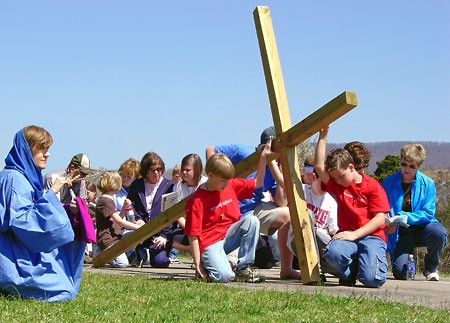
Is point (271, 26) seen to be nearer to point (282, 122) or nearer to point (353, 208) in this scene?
point (282, 122)

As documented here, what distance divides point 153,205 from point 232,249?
A: 244 centimetres

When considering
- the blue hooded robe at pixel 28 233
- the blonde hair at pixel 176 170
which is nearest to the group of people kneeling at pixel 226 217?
the blue hooded robe at pixel 28 233

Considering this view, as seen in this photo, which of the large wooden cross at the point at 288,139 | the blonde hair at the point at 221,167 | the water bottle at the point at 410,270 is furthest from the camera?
the water bottle at the point at 410,270

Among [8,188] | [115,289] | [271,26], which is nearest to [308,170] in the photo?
[271,26]

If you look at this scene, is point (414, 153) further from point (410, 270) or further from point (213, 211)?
point (213, 211)

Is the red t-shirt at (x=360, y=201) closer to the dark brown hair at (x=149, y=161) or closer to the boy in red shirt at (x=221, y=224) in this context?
the boy in red shirt at (x=221, y=224)

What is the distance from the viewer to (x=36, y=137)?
580 cm

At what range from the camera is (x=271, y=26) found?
718 cm

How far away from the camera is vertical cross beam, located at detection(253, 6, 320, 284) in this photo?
6883 millimetres

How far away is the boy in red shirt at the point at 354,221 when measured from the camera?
23.1ft

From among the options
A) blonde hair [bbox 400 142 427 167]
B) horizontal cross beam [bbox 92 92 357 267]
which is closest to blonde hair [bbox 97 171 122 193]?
horizontal cross beam [bbox 92 92 357 267]

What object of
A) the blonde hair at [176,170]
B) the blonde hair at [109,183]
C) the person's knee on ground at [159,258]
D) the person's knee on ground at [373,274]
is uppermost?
the blonde hair at [176,170]

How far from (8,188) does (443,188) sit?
13829 millimetres

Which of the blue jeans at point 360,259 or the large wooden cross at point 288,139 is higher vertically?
the large wooden cross at point 288,139
